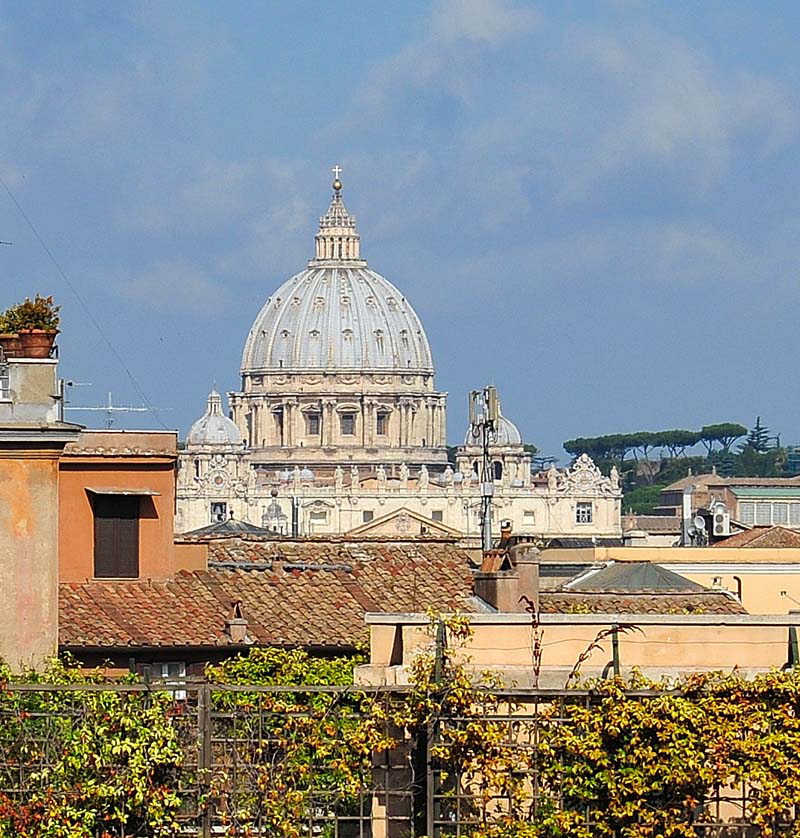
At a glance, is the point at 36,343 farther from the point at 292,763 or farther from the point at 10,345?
the point at 292,763

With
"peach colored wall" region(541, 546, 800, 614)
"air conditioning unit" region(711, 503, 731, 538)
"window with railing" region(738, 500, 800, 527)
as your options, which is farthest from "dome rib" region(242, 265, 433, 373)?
"peach colored wall" region(541, 546, 800, 614)

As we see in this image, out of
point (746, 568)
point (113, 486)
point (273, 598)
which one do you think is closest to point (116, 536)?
point (113, 486)

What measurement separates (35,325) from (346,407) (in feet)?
529

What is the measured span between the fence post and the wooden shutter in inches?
315

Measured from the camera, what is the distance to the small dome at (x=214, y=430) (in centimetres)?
17275

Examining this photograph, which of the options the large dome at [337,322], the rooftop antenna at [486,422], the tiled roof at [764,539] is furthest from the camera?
the large dome at [337,322]

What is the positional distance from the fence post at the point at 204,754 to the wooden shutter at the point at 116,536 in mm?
8000

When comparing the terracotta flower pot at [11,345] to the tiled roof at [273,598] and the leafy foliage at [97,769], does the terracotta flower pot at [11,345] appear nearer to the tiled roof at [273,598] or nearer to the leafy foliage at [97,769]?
the tiled roof at [273,598]

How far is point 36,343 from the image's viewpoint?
629 inches

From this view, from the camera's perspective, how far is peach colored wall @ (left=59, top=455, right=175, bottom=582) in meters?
Result: 19.5

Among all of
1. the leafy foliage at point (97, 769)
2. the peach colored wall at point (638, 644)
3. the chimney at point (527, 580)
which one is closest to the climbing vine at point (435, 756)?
the leafy foliage at point (97, 769)

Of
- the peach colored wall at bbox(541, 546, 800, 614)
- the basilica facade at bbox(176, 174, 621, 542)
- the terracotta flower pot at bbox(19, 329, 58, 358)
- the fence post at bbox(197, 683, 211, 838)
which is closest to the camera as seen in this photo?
the fence post at bbox(197, 683, 211, 838)

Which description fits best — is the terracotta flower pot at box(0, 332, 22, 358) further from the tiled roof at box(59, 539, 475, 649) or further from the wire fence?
the wire fence

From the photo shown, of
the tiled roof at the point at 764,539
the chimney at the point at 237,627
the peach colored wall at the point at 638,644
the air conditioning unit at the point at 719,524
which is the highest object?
the air conditioning unit at the point at 719,524
